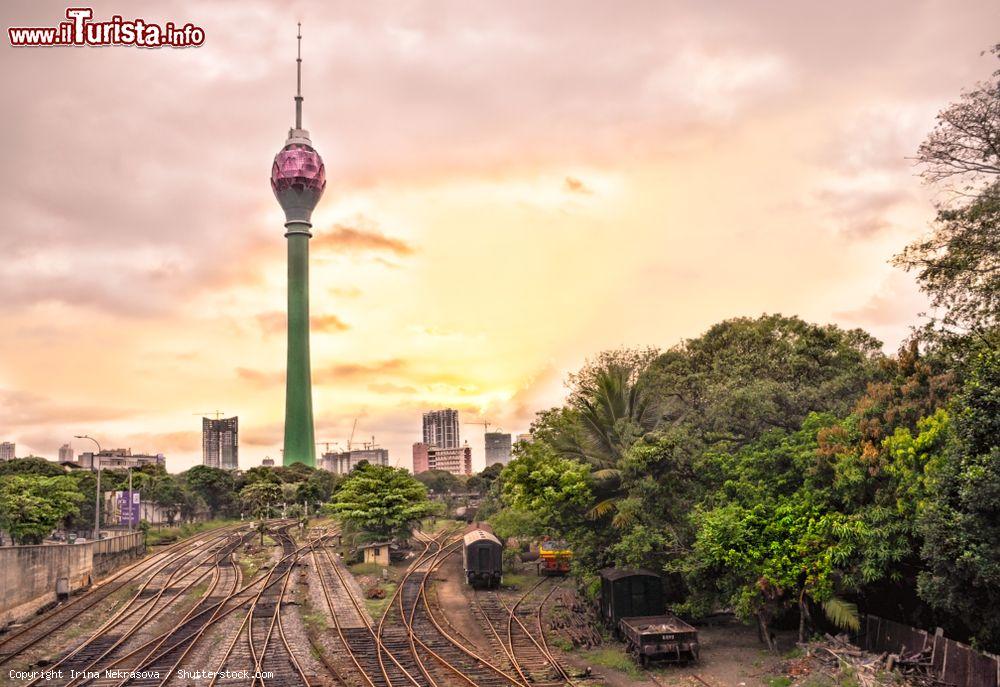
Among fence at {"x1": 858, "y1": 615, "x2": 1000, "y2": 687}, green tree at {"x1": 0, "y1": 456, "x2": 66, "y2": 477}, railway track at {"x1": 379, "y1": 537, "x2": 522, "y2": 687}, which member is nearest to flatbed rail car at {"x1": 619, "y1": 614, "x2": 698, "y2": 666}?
railway track at {"x1": 379, "y1": 537, "x2": 522, "y2": 687}

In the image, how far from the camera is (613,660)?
26.9 meters

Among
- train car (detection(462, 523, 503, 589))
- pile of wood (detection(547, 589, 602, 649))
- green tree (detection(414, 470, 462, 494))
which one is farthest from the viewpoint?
green tree (detection(414, 470, 462, 494))

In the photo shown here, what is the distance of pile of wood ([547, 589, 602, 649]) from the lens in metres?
29.6

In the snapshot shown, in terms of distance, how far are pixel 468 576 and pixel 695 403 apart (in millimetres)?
A: 16429

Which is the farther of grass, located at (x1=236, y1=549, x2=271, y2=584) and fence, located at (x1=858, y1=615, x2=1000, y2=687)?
grass, located at (x1=236, y1=549, x2=271, y2=584)

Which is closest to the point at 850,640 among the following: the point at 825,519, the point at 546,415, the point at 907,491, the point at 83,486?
the point at 825,519

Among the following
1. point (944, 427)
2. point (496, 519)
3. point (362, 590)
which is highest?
point (944, 427)

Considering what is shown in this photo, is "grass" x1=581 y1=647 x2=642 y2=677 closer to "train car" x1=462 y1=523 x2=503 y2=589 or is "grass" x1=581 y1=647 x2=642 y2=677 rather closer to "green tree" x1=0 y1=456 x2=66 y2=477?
"train car" x1=462 y1=523 x2=503 y2=589

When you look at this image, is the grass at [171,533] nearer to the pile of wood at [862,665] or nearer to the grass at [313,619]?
the grass at [313,619]

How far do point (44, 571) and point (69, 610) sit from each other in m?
3.33

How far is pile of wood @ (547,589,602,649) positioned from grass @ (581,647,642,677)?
87 cm

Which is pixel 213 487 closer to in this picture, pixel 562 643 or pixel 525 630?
pixel 525 630

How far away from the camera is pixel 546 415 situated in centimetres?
4084

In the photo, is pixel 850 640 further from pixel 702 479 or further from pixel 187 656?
pixel 187 656
